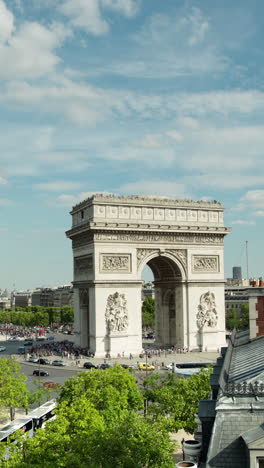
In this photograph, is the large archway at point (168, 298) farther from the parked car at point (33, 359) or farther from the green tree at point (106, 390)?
the green tree at point (106, 390)

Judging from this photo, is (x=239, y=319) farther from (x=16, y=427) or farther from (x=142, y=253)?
(x=16, y=427)

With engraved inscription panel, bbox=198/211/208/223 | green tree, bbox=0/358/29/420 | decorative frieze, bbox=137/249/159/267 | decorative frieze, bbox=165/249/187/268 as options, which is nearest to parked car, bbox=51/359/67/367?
decorative frieze, bbox=137/249/159/267

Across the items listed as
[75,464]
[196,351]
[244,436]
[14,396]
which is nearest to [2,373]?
[14,396]

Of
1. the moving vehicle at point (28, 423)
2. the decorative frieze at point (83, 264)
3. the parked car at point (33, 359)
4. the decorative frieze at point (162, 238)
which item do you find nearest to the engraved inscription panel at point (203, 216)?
the decorative frieze at point (162, 238)

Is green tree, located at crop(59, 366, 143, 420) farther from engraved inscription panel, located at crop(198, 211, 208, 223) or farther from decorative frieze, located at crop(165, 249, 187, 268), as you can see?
engraved inscription panel, located at crop(198, 211, 208, 223)

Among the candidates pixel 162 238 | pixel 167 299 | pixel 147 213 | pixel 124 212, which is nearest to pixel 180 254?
pixel 162 238

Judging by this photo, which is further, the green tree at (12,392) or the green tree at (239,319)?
the green tree at (239,319)

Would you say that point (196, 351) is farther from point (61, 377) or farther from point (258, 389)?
point (258, 389)
